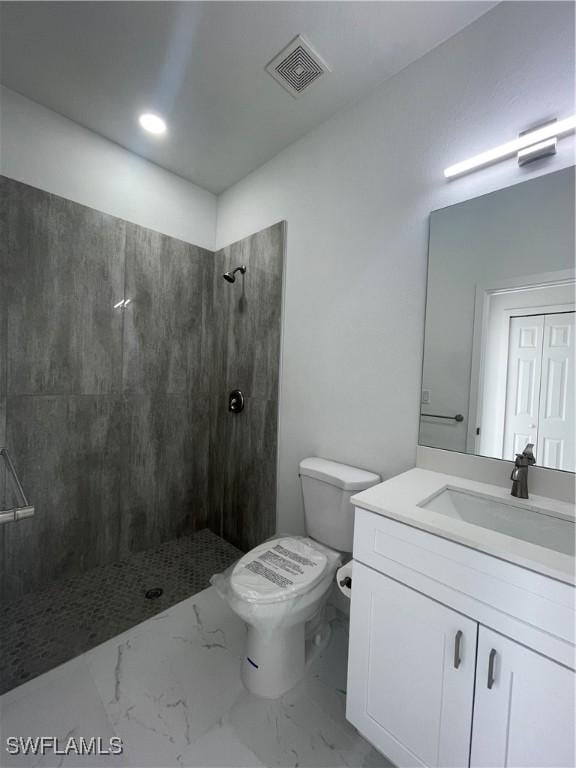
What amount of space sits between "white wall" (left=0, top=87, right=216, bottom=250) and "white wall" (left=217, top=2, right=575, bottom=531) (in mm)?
577

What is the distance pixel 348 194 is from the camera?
165 cm

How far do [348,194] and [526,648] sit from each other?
1.81m

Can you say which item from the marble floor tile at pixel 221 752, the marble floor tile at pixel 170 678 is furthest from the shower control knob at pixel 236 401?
the marble floor tile at pixel 221 752

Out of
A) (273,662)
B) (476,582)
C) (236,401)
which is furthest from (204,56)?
(273,662)

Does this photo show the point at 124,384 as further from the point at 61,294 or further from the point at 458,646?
the point at 458,646

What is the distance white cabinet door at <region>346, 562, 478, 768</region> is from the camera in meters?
0.84

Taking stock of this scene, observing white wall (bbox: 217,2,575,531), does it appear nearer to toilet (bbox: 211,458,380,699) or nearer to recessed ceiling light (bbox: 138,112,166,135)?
toilet (bbox: 211,458,380,699)

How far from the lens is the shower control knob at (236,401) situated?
223 cm

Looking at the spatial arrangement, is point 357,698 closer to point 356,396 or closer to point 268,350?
point 356,396

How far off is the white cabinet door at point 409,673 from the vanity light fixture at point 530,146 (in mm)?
1442

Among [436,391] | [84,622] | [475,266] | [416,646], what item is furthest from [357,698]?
[475,266]

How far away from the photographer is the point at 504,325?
1.21 metres

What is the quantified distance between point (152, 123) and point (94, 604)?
8.49 feet

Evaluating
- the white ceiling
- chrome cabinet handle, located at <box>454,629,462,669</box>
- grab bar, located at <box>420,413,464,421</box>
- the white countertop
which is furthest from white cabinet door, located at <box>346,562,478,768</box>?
the white ceiling
